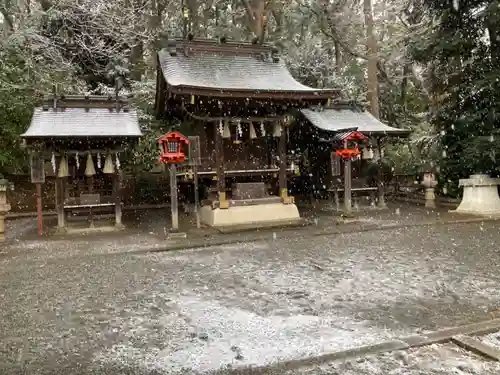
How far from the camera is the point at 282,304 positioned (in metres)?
5.39

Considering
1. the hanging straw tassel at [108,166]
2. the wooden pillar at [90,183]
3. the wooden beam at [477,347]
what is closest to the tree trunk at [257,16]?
the hanging straw tassel at [108,166]

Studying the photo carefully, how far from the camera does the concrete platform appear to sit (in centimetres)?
1258

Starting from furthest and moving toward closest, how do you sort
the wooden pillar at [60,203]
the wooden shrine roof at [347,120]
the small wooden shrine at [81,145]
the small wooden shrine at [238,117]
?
the wooden shrine roof at [347,120]
the wooden pillar at [60,203]
the small wooden shrine at [238,117]
the small wooden shrine at [81,145]

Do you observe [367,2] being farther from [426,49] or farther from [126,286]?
[126,286]

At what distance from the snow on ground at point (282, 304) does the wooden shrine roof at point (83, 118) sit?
543 centimetres

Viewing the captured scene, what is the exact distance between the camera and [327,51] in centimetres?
2583

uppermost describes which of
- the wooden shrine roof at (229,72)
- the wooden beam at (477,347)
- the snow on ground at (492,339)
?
the wooden shrine roof at (229,72)

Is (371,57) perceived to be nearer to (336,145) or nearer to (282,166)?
(336,145)

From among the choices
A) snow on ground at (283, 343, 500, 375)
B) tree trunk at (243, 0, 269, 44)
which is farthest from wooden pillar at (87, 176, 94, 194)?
snow on ground at (283, 343, 500, 375)

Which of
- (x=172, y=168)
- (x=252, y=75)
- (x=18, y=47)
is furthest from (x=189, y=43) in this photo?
(x=18, y=47)

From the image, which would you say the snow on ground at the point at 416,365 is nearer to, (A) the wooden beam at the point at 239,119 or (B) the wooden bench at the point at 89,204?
(A) the wooden beam at the point at 239,119

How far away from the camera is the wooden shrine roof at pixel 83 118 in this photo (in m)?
11.9

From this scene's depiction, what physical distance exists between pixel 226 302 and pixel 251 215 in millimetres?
7374

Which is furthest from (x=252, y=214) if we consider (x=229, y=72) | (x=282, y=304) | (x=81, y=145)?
(x=282, y=304)
